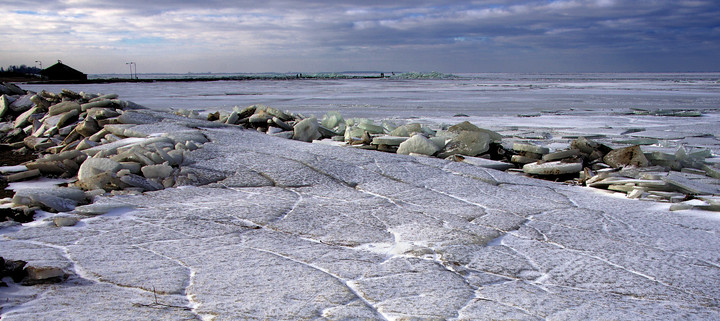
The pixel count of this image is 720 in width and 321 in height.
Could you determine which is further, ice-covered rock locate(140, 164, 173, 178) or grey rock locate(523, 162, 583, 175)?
grey rock locate(523, 162, 583, 175)

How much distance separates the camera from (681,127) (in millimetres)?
7879

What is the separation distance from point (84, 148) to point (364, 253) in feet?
11.5

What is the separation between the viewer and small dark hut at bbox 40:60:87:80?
31.3 m

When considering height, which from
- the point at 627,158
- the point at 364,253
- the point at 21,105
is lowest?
the point at 364,253

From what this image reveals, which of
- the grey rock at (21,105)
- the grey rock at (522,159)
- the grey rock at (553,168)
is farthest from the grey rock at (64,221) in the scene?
the grey rock at (21,105)

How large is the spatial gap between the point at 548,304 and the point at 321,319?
31.0 inches

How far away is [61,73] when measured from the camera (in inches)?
1257

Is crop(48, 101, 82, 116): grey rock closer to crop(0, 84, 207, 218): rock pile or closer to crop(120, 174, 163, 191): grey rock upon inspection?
crop(0, 84, 207, 218): rock pile

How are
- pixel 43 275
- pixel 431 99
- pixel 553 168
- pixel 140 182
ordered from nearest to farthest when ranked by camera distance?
1. pixel 43 275
2. pixel 140 182
3. pixel 553 168
4. pixel 431 99

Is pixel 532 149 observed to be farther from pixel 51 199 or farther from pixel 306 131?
pixel 51 199

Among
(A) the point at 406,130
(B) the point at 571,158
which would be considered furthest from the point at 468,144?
(B) the point at 571,158

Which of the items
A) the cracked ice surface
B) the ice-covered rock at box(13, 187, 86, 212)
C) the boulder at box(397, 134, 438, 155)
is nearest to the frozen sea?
the boulder at box(397, 134, 438, 155)

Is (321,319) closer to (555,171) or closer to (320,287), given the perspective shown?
(320,287)

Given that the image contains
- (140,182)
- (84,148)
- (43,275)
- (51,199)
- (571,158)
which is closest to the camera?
(43,275)
